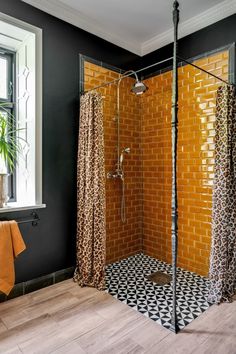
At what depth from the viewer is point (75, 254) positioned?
2.71m

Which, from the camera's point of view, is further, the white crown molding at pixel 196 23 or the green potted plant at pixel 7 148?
the white crown molding at pixel 196 23

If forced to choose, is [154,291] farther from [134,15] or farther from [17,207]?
[134,15]

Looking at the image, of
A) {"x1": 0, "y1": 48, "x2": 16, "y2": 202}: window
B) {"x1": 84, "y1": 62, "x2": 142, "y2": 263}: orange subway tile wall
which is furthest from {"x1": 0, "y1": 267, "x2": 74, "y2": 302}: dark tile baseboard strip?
{"x1": 0, "y1": 48, "x2": 16, "y2": 202}: window

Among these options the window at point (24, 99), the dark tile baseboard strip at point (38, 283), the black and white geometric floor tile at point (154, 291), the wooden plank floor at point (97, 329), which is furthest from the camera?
the window at point (24, 99)

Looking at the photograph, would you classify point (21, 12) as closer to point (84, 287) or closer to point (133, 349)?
point (84, 287)

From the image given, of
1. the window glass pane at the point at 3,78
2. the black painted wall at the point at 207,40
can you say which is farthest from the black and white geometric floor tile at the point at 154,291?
the black painted wall at the point at 207,40

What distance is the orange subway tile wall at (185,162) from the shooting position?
268cm

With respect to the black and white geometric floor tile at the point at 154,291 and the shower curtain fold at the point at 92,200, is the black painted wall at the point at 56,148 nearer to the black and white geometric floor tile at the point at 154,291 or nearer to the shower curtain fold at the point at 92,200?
the shower curtain fold at the point at 92,200

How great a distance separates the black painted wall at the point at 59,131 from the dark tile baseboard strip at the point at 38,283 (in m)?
0.05

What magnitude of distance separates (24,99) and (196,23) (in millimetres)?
2047

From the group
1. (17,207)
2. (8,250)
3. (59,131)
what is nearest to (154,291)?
(8,250)

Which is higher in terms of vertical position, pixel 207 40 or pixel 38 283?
pixel 207 40

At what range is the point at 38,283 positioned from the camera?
243cm

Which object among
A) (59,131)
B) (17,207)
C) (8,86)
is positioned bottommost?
(17,207)
